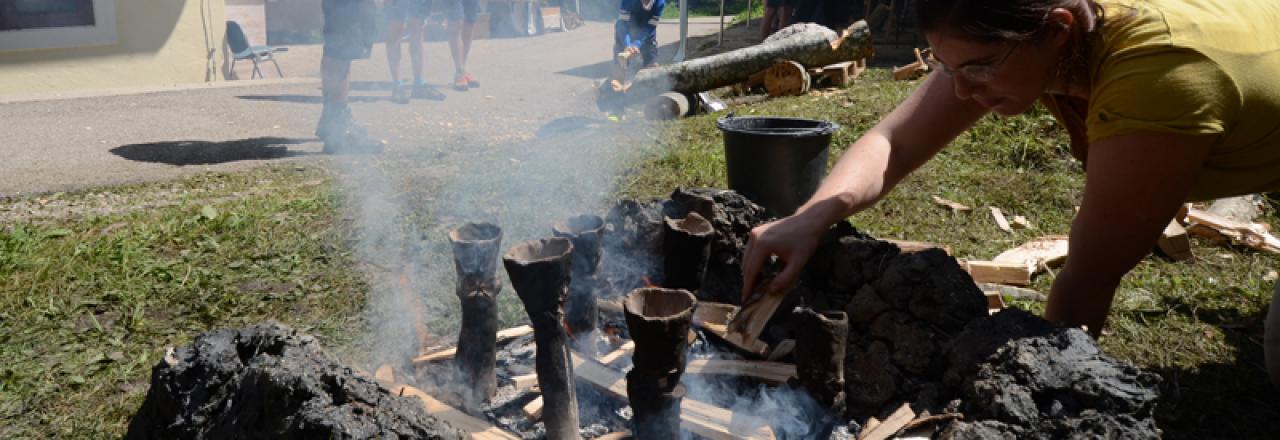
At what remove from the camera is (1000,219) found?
5312mm

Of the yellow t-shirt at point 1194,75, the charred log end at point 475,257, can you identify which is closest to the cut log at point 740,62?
the charred log end at point 475,257

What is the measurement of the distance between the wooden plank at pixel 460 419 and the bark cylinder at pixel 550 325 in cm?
15

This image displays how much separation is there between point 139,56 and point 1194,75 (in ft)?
38.7

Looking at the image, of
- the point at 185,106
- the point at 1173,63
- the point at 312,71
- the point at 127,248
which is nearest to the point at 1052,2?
the point at 1173,63

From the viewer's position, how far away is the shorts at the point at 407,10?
377 inches

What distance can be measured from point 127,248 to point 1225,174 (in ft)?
15.1

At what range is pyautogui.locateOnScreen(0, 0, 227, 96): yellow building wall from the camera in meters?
10.3

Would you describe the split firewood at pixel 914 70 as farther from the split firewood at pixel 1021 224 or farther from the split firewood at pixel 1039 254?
the split firewood at pixel 1039 254

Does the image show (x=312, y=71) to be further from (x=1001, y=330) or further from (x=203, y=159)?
(x=1001, y=330)

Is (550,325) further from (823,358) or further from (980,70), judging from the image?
(980,70)

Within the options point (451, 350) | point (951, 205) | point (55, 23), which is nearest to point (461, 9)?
point (55, 23)

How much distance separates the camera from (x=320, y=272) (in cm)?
429

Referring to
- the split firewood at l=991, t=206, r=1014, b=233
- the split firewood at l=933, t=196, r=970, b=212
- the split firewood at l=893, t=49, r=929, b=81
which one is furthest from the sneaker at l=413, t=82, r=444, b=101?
the split firewood at l=991, t=206, r=1014, b=233

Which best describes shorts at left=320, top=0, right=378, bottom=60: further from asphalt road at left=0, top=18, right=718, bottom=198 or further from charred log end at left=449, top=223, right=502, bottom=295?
charred log end at left=449, top=223, right=502, bottom=295
